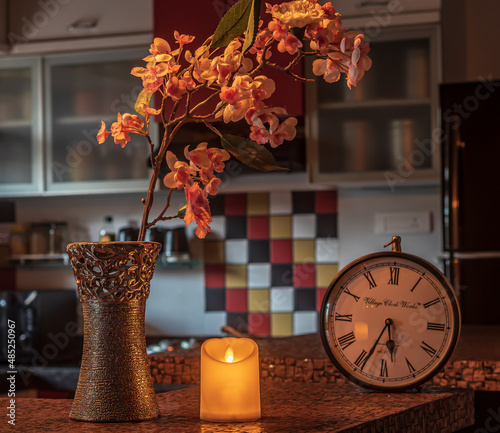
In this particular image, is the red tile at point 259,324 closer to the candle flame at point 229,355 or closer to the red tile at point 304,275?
the red tile at point 304,275

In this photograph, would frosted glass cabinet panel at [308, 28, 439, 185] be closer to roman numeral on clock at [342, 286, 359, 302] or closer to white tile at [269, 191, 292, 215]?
white tile at [269, 191, 292, 215]

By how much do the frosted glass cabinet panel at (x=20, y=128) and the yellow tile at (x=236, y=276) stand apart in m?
0.89

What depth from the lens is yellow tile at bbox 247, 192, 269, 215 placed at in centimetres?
328

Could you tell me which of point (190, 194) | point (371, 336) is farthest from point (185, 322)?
point (190, 194)

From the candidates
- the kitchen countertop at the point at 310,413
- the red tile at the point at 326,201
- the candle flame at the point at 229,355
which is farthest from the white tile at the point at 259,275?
the candle flame at the point at 229,355

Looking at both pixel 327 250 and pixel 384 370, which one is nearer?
pixel 384 370

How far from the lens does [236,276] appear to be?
10.8 feet

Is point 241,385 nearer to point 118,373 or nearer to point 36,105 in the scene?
point 118,373

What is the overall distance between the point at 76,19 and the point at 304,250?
4.48 feet

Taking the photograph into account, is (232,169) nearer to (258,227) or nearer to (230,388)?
(258,227)

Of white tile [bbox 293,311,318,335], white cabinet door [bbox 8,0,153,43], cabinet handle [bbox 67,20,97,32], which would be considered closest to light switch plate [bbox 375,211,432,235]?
white tile [bbox 293,311,318,335]

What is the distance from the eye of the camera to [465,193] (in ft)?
8.30

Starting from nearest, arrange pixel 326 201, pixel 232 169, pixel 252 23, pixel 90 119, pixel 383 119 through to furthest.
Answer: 1. pixel 252 23
2. pixel 383 119
3. pixel 232 169
4. pixel 90 119
5. pixel 326 201

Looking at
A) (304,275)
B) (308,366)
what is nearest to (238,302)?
(304,275)
